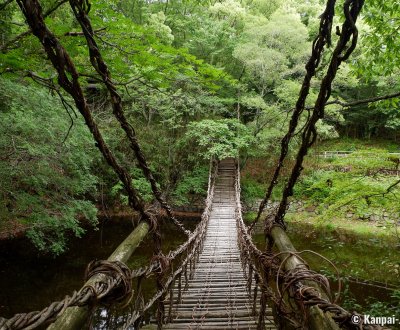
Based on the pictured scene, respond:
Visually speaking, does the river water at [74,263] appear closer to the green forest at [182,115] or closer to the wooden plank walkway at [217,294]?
the green forest at [182,115]

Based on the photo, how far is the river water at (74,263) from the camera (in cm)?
536

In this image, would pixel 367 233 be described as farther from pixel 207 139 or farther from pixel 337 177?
pixel 337 177

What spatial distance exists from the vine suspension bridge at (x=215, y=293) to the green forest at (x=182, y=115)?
0.41m

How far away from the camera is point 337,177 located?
10.9ft

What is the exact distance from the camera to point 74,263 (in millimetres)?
7027

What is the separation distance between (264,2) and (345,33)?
1717 cm

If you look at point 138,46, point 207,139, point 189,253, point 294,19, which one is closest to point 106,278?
point 138,46

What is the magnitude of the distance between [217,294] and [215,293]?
1.7 inches

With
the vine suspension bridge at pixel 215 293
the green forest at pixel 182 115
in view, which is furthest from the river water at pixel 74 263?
the vine suspension bridge at pixel 215 293

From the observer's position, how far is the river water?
5.36 meters

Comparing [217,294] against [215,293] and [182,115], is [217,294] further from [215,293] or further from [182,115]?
[182,115]

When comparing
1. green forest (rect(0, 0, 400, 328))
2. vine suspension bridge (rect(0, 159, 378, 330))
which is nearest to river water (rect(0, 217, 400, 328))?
green forest (rect(0, 0, 400, 328))

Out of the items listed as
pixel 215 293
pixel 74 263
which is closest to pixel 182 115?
pixel 74 263

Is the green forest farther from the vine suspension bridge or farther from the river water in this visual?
the vine suspension bridge
